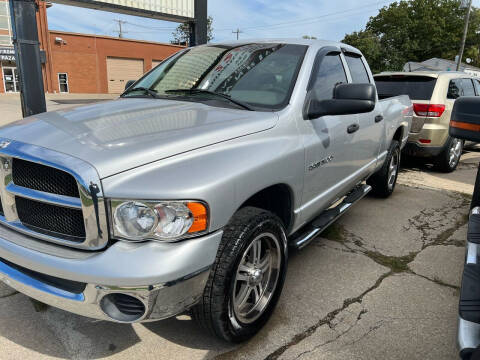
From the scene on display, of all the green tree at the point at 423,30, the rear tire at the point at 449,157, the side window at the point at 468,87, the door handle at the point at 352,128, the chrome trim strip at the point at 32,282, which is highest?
the green tree at the point at 423,30

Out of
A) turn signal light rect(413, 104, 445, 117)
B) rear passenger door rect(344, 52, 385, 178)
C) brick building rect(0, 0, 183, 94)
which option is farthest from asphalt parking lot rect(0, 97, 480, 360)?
brick building rect(0, 0, 183, 94)

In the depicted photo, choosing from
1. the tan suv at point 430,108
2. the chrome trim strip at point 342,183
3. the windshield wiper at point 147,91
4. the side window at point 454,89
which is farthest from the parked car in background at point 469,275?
the side window at point 454,89

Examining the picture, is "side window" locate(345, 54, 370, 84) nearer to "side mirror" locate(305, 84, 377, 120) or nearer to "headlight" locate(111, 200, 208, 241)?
"side mirror" locate(305, 84, 377, 120)

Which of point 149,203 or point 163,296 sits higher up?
point 149,203

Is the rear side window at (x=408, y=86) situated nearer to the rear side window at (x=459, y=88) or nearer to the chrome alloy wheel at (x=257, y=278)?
the rear side window at (x=459, y=88)

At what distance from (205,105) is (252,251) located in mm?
1049

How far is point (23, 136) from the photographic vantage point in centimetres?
199

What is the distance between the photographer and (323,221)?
320 cm

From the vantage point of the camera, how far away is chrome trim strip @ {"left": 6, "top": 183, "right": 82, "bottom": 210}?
172 centimetres

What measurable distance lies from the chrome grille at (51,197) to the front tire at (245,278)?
595 millimetres

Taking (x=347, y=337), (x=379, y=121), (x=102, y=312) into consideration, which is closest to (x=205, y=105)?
(x=102, y=312)

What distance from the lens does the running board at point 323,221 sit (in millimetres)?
2764

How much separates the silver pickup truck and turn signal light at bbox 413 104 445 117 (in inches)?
164

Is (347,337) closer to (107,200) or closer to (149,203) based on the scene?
(149,203)
